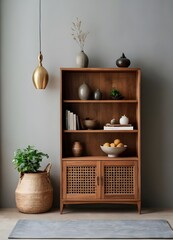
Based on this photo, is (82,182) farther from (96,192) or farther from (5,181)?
(5,181)

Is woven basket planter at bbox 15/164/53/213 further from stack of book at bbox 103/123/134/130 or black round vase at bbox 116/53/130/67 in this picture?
black round vase at bbox 116/53/130/67

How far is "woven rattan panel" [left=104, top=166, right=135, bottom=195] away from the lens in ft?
18.7

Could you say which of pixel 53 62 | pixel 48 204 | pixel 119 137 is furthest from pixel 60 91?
pixel 48 204

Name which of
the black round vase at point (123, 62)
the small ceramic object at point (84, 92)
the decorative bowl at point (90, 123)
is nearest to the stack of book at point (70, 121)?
the decorative bowl at point (90, 123)

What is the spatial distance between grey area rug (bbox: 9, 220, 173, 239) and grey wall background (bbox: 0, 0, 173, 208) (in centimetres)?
97

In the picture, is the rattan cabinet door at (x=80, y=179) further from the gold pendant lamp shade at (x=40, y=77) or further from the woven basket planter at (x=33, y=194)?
the gold pendant lamp shade at (x=40, y=77)

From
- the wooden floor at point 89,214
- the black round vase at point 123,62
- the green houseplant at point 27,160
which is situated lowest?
the wooden floor at point 89,214

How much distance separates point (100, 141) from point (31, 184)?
1.10 metres

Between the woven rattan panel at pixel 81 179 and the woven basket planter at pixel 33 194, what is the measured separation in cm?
31

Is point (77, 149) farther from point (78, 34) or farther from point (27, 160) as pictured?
point (78, 34)

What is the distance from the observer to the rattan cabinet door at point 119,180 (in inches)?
223

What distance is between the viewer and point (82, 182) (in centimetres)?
570

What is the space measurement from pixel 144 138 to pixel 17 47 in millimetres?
2110

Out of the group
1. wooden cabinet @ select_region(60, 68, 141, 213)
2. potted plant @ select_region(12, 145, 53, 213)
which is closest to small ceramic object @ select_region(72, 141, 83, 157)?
wooden cabinet @ select_region(60, 68, 141, 213)
